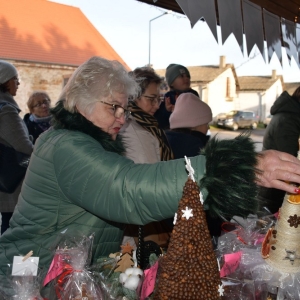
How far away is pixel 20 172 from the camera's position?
10.7 ft

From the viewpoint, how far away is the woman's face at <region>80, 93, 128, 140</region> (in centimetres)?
158

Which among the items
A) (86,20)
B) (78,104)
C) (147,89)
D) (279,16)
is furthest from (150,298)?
(86,20)

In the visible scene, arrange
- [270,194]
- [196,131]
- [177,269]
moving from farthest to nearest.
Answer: [270,194] < [196,131] < [177,269]

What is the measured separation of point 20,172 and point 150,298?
2.32 meters

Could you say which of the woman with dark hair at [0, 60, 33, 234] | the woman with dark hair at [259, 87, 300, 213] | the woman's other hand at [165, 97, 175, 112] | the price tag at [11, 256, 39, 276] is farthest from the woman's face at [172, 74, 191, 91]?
the price tag at [11, 256, 39, 276]

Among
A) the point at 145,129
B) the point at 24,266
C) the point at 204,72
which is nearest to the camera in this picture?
the point at 24,266

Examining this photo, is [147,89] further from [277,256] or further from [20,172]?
[277,256]

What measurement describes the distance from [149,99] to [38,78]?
16.8 meters

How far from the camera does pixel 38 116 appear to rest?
16.0 ft

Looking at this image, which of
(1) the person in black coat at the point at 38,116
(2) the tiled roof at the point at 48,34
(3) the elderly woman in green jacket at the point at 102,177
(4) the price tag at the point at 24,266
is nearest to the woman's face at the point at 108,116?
(3) the elderly woman in green jacket at the point at 102,177

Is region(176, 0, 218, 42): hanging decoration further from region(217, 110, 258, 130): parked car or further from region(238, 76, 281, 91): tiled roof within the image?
region(238, 76, 281, 91): tiled roof

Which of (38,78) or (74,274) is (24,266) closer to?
(74,274)

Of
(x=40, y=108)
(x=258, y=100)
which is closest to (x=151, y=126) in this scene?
(x=40, y=108)

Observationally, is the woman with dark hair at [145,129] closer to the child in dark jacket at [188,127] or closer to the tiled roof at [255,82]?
the child in dark jacket at [188,127]
